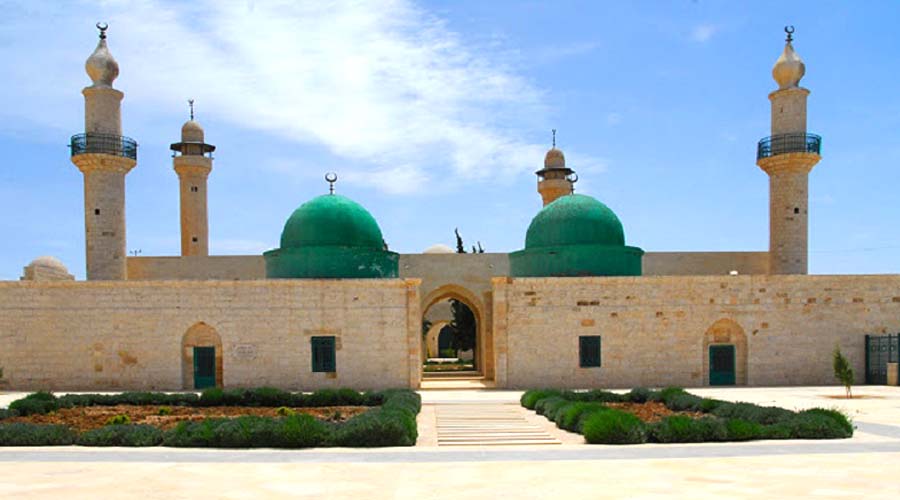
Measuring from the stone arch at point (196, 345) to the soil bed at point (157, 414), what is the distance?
4.85m

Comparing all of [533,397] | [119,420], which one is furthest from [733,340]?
[119,420]

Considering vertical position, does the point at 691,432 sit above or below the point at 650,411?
above

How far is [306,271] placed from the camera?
21.7 m

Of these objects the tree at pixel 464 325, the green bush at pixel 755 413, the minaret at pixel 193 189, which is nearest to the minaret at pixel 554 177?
the tree at pixel 464 325

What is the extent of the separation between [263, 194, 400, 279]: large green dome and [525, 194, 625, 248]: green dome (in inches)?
171

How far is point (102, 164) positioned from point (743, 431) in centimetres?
1782

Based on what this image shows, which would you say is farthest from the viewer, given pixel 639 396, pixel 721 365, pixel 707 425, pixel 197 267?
pixel 197 267

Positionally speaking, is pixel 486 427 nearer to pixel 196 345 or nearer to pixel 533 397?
pixel 533 397

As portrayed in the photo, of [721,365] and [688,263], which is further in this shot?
[688,263]

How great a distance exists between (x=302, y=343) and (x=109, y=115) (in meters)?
8.33

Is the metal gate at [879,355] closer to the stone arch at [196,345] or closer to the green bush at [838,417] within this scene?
the green bush at [838,417]

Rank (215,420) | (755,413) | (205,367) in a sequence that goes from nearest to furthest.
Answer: (215,420) → (755,413) → (205,367)

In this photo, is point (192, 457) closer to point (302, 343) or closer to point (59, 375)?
point (302, 343)

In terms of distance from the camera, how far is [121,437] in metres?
10.3
